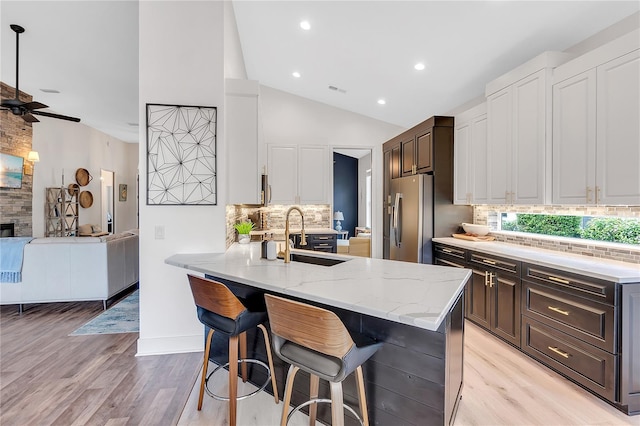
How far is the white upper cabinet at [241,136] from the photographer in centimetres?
309


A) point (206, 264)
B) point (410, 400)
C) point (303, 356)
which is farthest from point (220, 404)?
point (410, 400)

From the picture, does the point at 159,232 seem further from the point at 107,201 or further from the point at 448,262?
the point at 107,201

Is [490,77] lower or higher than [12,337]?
higher

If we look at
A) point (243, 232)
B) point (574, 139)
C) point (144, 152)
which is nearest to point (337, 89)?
point (243, 232)

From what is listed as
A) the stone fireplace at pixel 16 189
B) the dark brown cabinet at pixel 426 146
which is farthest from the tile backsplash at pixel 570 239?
the stone fireplace at pixel 16 189

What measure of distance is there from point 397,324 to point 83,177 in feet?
28.3

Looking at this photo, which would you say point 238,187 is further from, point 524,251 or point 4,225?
point 4,225

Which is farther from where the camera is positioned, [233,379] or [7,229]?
[7,229]

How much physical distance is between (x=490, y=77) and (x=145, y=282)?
442cm

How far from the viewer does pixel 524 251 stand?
9.85 ft

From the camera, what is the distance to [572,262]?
2.43 metres

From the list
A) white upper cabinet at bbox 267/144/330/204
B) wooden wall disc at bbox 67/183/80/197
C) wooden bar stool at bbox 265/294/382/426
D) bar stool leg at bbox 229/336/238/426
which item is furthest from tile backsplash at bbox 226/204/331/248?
wooden bar stool at bbox 265/294/382/426

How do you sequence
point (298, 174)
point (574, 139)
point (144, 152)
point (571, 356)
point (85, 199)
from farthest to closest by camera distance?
point (85, 199), point (298, 174), point (144, 152), point (574, 139), point (571, 356)

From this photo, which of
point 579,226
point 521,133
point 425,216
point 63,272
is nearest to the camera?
point 579,226
